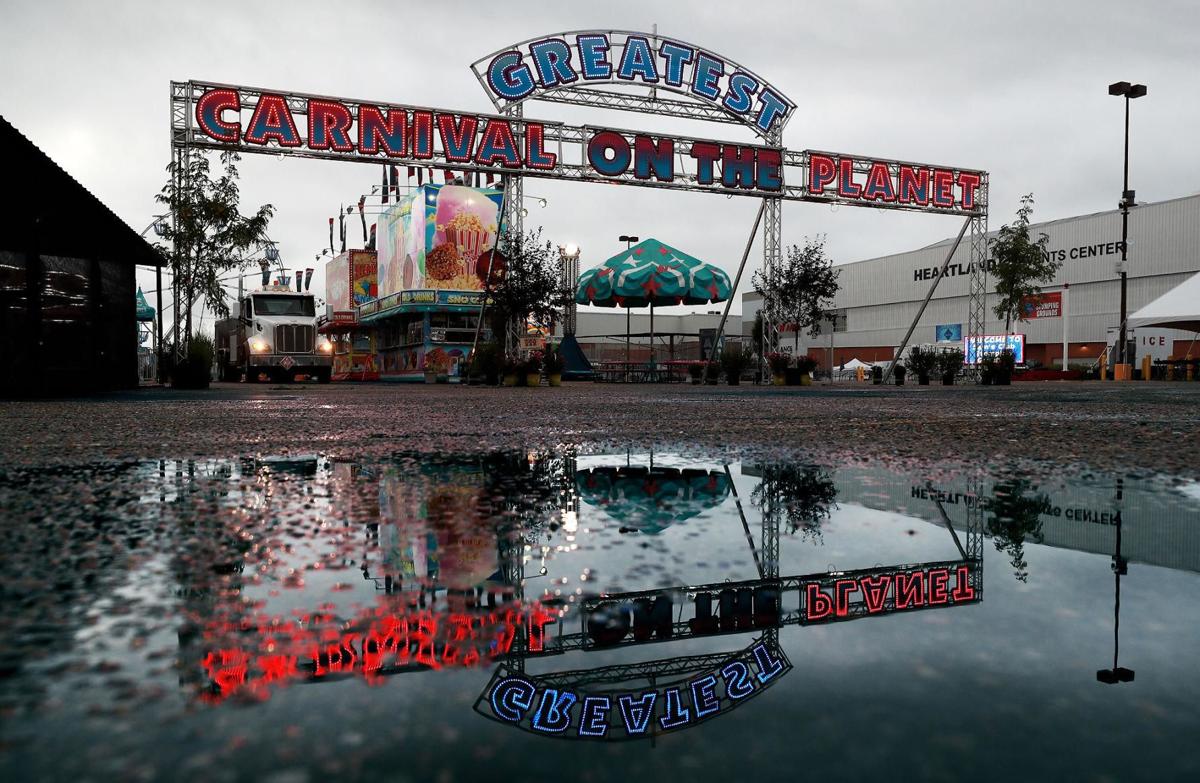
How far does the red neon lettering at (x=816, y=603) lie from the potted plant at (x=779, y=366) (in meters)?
22.3

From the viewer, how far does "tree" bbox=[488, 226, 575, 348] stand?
24109 mm

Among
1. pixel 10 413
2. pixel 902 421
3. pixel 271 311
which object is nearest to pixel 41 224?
pixel 10 413

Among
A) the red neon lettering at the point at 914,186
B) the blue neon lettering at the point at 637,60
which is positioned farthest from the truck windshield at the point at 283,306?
the red neon lettering at the point at 914,186

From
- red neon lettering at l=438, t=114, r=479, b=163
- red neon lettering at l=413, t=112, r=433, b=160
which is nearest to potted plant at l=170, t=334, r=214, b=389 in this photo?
red neon lettering at l=413, t=112, r=433, b=160

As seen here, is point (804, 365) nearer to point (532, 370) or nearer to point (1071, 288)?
point (532, 370)

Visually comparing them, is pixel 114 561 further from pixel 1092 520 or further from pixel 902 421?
pixel 902 421

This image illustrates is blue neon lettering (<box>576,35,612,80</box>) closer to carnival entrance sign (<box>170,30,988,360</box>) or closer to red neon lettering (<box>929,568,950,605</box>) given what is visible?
carnival entrance sign (<box>170,30,988,360</box>)

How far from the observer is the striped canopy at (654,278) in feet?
84.8

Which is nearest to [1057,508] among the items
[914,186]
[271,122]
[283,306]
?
[271,122]

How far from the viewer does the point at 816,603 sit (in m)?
1.30

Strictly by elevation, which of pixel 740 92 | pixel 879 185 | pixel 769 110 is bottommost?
pixel 879 185

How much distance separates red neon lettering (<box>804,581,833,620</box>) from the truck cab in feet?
93.1

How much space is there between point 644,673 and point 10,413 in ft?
26.5

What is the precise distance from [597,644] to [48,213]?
12.6 metres
